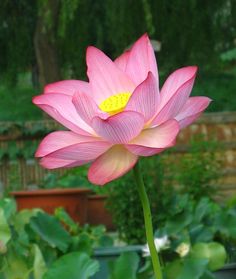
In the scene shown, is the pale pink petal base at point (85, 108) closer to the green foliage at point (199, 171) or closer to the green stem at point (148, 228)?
the green stem at point (148, 228)

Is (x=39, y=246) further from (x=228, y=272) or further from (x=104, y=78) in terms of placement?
(x=104, y=78)

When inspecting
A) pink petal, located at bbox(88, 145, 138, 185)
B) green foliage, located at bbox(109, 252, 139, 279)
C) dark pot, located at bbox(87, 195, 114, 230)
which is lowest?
dark pot, located at bbox(87, 195, 114, 230)

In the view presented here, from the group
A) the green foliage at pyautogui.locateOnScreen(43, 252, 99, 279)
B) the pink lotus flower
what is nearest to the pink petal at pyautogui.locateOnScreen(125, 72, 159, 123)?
the pink lotus flower

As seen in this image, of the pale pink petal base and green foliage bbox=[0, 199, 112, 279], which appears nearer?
the pale pink petal base

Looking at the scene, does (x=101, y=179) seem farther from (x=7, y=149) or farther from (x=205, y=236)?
(x=7, y=149)

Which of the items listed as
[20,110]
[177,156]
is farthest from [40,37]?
[20,110]

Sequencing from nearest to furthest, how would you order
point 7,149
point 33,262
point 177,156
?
point 33,262, point 177,156, point 7,149

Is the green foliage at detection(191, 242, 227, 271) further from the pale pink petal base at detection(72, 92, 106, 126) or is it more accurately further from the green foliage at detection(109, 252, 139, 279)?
the pale pink petal base at detection(72, 92, 106, 126)

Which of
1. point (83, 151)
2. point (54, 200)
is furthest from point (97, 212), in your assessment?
point (83, 151)

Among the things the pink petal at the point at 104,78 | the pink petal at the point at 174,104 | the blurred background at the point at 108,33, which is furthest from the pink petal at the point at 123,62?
the blurred background at the point at 108,33
